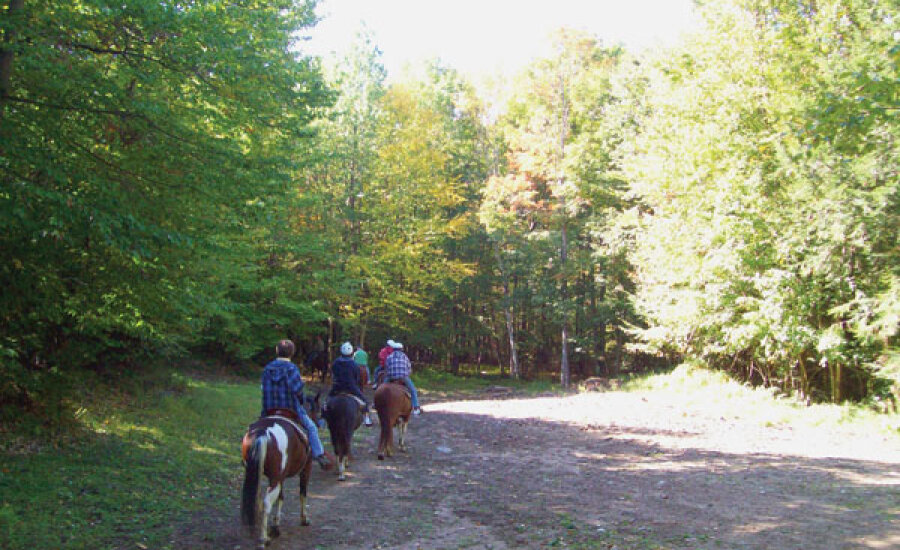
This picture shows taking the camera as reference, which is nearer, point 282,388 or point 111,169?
point 282,388

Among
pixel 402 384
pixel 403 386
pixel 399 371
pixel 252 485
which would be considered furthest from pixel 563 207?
pixel 252 485

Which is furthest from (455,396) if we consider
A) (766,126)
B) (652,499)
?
(652,499)

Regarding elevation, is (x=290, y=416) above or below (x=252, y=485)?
above

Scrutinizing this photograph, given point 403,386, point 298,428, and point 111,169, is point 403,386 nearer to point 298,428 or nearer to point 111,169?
point 298,428

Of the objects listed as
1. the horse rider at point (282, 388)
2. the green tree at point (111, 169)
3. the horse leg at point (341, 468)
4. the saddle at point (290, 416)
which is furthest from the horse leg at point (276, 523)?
the green tree at point (111, 169)

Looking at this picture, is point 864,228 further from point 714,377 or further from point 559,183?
point 559,183

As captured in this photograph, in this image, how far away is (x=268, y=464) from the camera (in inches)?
234

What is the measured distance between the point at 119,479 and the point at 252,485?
3.29m

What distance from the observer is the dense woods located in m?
7.14

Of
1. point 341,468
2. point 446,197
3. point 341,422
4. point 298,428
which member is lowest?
point 341,468

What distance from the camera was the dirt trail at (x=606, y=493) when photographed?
6.17 meters

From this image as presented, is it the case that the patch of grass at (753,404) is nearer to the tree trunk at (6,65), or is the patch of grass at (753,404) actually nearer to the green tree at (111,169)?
the green tree at (111,169)

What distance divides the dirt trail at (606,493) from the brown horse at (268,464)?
39 cm

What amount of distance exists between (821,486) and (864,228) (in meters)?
7.64
